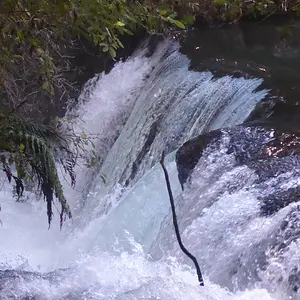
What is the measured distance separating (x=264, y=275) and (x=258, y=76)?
9.71 feet

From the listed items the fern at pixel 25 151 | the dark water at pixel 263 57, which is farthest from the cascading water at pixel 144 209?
the fern at pixel 25 151

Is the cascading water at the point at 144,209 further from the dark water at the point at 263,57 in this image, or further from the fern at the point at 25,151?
the fern at the point at 25,151

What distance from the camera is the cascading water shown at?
123 inches

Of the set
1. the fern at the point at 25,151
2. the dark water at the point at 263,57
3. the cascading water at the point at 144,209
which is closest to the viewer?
the fern at the point at 25,151

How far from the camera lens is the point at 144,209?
15.6ft

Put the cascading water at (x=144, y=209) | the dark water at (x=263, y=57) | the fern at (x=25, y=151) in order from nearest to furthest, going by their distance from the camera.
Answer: the fern at (x=25, y=151), the cascading water at (x=144, y=209), the dark water at (x=263, y=57)

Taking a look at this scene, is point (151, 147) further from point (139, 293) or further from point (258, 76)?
point (139, 293)

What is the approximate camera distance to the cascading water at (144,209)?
10.3ft

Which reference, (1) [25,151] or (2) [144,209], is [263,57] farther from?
(1) [25,151]

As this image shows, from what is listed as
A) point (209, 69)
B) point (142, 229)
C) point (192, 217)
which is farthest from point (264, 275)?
point (209, 69)

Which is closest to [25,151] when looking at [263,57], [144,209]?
[144,209]

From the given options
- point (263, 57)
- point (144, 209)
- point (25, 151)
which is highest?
point (25, 151)

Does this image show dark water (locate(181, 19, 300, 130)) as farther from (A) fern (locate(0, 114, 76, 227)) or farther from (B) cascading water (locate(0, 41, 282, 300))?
(A) fern (locate(0, 114, 76, 227))

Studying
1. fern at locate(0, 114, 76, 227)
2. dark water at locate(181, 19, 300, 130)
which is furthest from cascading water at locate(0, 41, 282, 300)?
fern at locate(0, 114, 76, 227)
